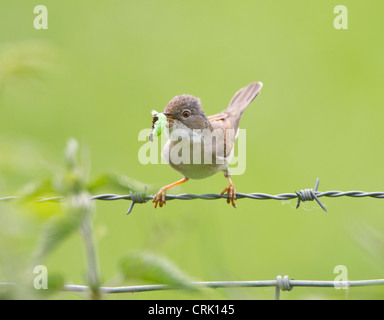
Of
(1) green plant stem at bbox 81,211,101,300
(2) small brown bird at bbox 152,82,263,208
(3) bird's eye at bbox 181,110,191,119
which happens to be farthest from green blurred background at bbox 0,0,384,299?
(1) green plant stem at bbox 81,211,101,300

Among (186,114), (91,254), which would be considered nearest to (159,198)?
(186,114)

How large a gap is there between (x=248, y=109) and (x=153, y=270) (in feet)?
28.4

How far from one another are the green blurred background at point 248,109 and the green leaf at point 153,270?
4.97m

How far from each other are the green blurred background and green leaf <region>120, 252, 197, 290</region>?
16.3ft

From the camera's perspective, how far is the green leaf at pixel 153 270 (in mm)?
1168

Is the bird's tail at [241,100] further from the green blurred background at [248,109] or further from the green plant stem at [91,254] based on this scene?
the green plant stem at [91,254]

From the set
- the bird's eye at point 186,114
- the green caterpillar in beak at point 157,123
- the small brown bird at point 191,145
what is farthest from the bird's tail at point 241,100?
the green caterpillar in beak at point 157,123

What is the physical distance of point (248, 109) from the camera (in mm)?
9695

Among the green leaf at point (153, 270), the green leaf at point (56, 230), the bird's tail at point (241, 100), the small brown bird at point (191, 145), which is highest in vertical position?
the bird's tail at point (241, 100)

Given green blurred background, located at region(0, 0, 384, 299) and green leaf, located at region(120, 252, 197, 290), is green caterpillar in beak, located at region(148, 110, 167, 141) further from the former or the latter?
green leaf, located at region(120, 252, 197, 290)

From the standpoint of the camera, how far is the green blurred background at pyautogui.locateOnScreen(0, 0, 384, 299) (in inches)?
294

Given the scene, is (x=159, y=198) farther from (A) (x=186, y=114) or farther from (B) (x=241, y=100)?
(B) (x=241, y=100)

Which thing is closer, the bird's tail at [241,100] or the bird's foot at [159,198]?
the bird's foot at [159,198]
